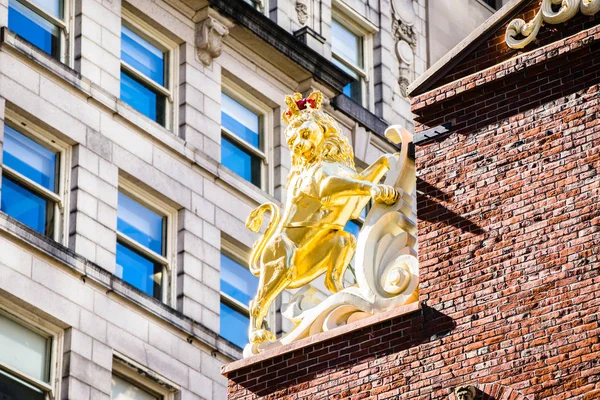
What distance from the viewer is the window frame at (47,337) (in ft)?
133

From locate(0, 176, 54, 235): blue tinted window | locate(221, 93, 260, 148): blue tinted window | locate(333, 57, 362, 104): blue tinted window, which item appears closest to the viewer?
locate(0, 176, 54, 235): blue tinted window

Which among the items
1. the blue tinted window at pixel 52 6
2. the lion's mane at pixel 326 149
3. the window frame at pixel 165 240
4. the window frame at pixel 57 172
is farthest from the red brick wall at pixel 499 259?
the blue tinted window at pixel 52 6

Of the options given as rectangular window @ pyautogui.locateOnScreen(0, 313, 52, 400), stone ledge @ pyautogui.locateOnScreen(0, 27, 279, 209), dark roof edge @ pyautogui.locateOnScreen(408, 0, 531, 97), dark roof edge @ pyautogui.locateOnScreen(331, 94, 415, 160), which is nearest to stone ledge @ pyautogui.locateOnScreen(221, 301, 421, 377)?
dark roof edge @ pyautogui.locateOnScreen(408, 0, 531, 97)

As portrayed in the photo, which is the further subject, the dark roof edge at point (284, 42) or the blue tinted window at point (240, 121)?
the dark roof edge at point (284, 42)

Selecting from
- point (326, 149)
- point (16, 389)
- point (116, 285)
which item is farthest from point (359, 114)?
point (326, 149)

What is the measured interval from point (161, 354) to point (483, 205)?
1544cm

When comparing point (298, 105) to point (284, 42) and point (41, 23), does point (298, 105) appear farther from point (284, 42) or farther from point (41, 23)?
point (284, 42)

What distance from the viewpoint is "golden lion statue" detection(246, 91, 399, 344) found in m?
30.2

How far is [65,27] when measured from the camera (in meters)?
44.8

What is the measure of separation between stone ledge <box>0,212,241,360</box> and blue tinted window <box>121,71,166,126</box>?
4.03m

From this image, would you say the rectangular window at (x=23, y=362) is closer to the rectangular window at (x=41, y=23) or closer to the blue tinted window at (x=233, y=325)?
the blue tinted window at (x=233, y=325)

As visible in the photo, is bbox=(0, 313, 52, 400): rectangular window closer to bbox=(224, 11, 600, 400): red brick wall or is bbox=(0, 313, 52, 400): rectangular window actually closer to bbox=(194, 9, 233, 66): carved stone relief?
bbox=(194, 9, 233, 66): carved stone relief

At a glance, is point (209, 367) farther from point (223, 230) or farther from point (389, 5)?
point (389, 5)

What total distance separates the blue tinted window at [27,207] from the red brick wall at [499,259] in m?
12.7
